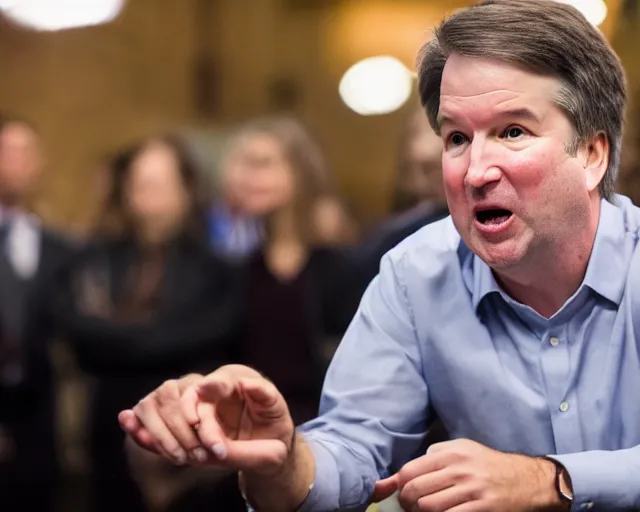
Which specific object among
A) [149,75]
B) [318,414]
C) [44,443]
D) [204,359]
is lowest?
[44,443]

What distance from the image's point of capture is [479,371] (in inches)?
44.8

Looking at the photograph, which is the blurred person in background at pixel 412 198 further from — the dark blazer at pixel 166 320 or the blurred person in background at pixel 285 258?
the dark blazer at pixel 166 320

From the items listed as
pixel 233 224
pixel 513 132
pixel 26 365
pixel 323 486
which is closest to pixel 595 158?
pixel 513 132

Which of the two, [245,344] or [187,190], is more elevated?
[187,190]

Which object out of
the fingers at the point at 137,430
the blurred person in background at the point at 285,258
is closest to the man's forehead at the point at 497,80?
the fingers at the point at 137,430

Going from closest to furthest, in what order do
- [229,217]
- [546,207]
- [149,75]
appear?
[546,207] < [229,217] < [149,75]

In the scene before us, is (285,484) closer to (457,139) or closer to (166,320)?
(457,139)

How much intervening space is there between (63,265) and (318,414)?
1553mm

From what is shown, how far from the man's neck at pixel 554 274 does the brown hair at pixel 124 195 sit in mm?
1482

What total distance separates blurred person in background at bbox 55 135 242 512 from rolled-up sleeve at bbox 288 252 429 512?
1101 mm

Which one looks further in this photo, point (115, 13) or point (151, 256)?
point (115, 13)

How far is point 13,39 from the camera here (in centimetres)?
545

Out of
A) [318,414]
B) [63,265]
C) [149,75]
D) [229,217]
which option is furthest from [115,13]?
[318,414]

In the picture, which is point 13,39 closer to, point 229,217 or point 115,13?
point 115,13
